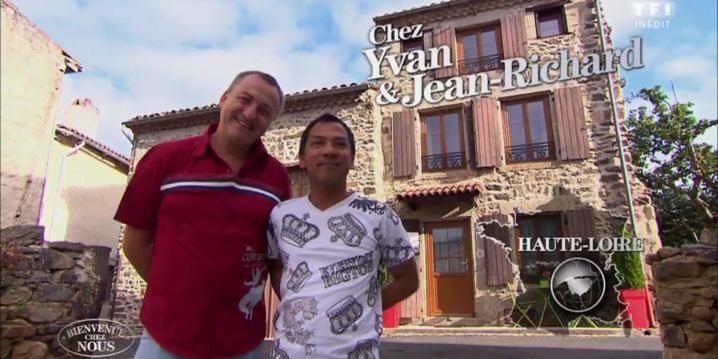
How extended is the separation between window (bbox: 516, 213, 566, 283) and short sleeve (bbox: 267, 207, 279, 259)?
6.61 metres

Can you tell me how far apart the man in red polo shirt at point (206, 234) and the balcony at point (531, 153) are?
7194mm

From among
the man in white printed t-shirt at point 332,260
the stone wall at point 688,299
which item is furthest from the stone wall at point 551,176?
the man in white printed t-shirt at point 332,260

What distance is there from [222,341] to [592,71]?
8.38m

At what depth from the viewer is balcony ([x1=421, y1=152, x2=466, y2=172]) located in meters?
8.05

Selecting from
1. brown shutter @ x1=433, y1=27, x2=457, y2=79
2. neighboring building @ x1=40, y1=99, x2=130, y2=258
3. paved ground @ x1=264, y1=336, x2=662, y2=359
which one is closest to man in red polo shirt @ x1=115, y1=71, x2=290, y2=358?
neighboring building @ x1=40, y1=99, x2=130, y2=258

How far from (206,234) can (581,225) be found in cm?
713

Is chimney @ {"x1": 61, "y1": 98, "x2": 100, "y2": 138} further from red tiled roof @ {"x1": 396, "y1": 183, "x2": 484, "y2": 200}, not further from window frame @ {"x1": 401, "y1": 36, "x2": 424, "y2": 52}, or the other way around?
window frame @ {"x1": 401, "y1": 36, "x2": 424, "y2": 52}

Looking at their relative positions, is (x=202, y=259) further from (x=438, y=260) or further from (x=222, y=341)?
(x=438, y=260)

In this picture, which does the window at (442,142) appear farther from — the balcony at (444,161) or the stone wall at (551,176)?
the stone wall at (551,176)

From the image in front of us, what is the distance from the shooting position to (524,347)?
16.4 feet

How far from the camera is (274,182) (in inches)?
55.2

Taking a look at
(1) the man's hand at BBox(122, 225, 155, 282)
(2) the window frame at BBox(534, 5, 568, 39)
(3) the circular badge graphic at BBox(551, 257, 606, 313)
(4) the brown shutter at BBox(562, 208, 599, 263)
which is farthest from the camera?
(2) the window frame at BBox(534, 5, 568, 39)

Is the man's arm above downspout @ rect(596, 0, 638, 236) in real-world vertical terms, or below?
below

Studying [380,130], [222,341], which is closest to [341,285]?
[222,341]
